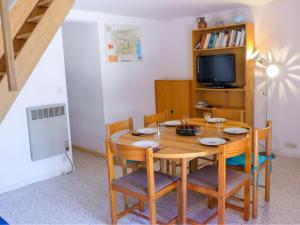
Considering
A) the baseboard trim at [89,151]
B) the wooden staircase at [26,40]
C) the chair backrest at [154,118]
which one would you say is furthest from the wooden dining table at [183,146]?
the baseboard trim at [89,151]

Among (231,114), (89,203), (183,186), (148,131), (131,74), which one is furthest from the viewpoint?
(131,74)

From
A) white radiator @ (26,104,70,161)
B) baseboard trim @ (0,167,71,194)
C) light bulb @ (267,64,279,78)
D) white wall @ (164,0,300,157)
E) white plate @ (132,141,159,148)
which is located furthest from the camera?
light bulb @ (267,64,279,78)

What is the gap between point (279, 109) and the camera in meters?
4.23

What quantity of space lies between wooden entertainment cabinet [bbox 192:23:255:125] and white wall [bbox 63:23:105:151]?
156 cm

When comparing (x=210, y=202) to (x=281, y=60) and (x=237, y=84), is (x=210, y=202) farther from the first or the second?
(x=281, y=60)

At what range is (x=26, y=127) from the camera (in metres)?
3.59

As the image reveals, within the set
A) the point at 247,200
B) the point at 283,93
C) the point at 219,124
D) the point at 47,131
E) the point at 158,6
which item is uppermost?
the point at 158,6

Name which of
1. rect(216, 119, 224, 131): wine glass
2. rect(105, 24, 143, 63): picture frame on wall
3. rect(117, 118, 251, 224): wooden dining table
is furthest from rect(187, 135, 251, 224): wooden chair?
rect(105, 24, 143, 63): picture frame on wall

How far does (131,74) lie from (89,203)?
2369mm

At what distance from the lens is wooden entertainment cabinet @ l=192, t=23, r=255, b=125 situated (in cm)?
424

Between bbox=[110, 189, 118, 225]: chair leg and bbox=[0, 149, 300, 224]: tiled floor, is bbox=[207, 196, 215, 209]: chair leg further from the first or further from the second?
bbox=[110, 189, 118, 225]: chair leg

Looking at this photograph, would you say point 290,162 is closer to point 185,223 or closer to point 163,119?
point 163,119

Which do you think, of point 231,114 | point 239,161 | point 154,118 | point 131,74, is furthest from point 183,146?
point 131,74

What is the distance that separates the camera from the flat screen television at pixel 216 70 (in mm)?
4448
